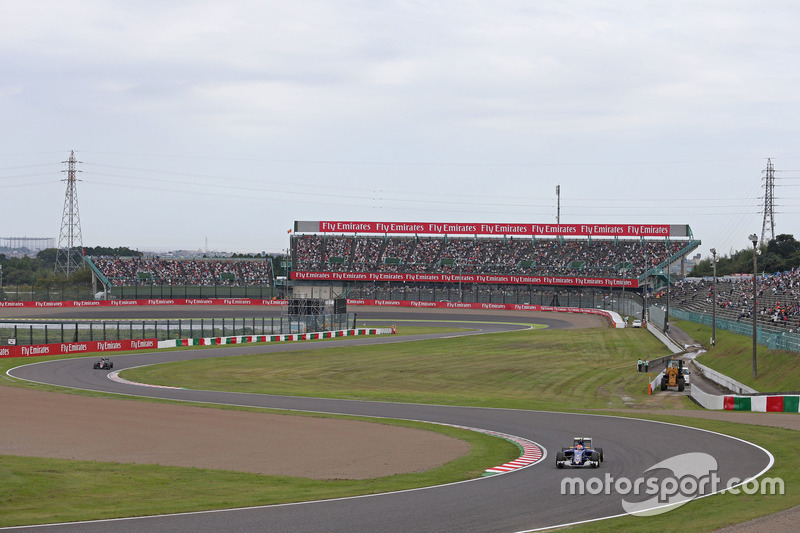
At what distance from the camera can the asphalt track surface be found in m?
16.0

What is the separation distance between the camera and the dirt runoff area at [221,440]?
76.3ft

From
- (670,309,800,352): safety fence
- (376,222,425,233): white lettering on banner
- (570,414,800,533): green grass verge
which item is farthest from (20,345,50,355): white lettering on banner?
(376,222,425,233): white lettering on banner

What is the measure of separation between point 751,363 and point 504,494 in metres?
32.6

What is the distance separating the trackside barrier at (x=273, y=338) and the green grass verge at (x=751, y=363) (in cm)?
3802

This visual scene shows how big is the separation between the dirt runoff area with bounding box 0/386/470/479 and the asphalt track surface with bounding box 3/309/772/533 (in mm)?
3186

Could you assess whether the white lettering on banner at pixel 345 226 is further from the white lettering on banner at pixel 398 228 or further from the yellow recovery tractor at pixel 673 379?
the yellow recovery tractor at pixel 673 379

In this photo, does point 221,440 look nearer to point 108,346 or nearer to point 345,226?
point 108,346

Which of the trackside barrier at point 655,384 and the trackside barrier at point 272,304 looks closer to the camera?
the trackside barrier at point 655,384

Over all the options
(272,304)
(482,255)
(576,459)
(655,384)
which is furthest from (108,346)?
(482,255)

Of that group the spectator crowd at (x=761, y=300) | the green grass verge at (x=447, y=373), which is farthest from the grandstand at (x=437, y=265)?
the green grass verge at (x=447, y=373)

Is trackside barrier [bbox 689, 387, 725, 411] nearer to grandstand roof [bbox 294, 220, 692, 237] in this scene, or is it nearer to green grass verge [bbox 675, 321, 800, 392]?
green grass verge [bbox 675, 321, 800, 392]

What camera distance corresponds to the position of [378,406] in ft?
120

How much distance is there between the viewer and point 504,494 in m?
18.6

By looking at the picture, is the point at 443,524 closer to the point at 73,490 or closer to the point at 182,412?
the point at 73,490
